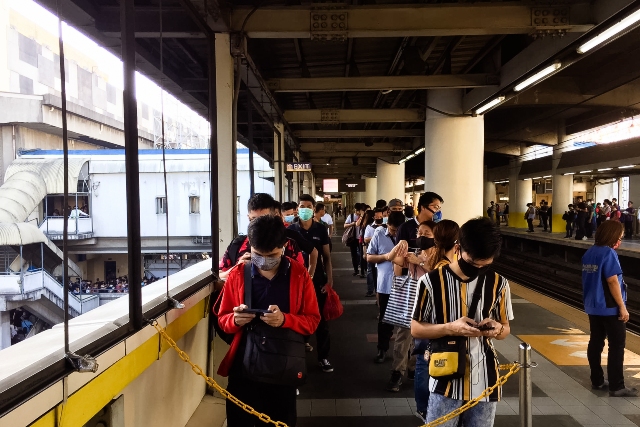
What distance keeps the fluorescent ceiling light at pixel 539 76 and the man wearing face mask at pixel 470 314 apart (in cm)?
506

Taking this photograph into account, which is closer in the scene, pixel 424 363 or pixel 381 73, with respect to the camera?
pixel 424 363

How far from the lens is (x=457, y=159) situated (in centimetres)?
1031

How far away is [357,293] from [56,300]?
8.56m

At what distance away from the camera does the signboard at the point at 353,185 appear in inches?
1417

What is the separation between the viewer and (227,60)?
5.64 m

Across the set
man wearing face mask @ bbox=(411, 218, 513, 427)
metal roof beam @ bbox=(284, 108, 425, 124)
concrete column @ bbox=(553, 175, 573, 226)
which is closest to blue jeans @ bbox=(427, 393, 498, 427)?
man wearing face mask @ bbox=(411, 218, 513, 427)

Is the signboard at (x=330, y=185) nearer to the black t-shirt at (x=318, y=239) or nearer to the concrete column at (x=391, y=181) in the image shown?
the concrete column at (x=391, y=181)

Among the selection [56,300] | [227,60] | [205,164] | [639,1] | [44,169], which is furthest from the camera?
[227,60]

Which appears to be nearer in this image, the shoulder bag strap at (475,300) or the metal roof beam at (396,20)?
the shoulder bag strap at (475,300)

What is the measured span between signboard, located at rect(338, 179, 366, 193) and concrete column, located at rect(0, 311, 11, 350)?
111ft

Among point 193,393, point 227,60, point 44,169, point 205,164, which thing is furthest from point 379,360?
point 44,169

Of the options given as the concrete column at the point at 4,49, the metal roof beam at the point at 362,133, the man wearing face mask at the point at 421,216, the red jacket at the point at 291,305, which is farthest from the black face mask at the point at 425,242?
the metal roof beam at the point at 362,133

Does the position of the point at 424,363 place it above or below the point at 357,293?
above

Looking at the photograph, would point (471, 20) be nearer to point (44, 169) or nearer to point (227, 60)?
point (227, 60)
